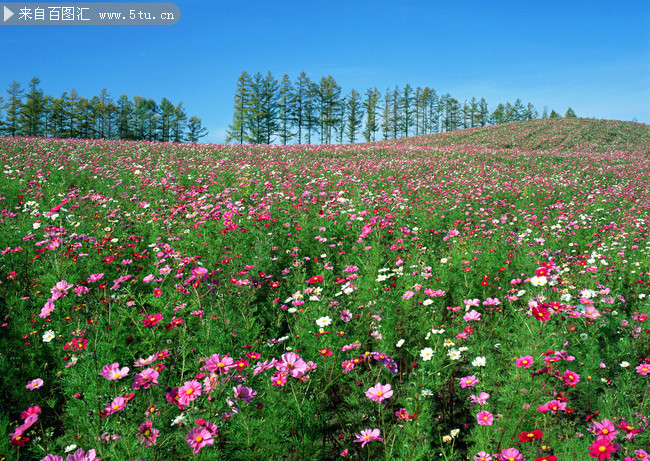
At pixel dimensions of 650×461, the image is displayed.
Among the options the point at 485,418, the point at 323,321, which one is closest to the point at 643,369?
the point at 485,418

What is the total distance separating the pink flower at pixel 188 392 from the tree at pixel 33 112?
6922 centimetres

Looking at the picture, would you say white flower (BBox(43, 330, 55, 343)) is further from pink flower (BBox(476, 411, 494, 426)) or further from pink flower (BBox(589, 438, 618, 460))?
pink flower (BBox(589, 438, 618, 460))

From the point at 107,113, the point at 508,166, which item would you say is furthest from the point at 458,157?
the point at 107,113

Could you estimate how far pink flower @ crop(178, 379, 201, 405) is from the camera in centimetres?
145

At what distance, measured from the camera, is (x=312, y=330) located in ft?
9.06

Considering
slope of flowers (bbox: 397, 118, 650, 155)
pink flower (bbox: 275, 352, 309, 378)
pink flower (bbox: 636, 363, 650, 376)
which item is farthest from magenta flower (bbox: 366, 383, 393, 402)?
slope of flowers (bbox: 397, 118, 650, 155)

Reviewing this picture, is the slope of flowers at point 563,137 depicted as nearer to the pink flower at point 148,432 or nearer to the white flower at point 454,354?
the white flower at point 454,354

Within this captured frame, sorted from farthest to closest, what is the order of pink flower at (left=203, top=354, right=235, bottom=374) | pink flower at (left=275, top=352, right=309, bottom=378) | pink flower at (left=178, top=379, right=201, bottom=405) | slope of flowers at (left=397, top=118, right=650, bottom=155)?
slope of flowers at (left=397, top=118, right=650, bottom=155), pink flower at (left=275, top=352, right=309, bottom=378), pink flower at (left=203, top=354, right=235, bottom=374), pink flower at (left=178, top=379, right=201, bottom=405)

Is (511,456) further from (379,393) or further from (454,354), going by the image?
(454,354)

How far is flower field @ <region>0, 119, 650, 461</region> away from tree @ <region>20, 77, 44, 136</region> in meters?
59.7

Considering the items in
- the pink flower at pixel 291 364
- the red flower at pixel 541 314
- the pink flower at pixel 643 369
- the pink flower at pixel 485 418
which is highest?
the red flower at pixel 541 314

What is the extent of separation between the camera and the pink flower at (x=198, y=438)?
4.20ft

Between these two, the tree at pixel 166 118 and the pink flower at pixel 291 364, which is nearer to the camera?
the pink flower at pixel 291 364

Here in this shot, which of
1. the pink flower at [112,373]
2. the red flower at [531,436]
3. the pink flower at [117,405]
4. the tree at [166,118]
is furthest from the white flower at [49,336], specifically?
the tree at [166,118]
